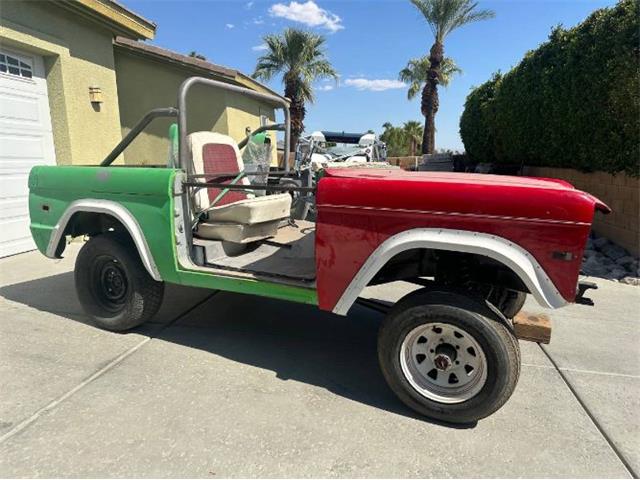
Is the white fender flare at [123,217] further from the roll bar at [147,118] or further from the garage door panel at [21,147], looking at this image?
the garage door panel at [21,147]

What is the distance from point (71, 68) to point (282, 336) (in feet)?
19.7

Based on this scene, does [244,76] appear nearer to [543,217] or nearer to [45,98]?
[45,98]

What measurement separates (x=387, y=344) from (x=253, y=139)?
301 centimetres

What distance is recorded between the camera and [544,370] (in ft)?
11.0

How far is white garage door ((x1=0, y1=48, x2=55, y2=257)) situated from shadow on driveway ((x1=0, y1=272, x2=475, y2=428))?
1.99 meters

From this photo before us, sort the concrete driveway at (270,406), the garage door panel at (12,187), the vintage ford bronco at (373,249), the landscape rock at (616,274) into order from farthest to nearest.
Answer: the garage door panel at (12,187) → the landscape rock at (616,274) → the vintage ford bronco at (373,249) → the concrete driveway at (270,406)

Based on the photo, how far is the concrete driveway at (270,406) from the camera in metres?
2.32

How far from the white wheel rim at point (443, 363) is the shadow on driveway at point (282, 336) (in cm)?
21

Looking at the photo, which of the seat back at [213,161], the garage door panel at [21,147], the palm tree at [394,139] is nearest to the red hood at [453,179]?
the seat back at [213,161]

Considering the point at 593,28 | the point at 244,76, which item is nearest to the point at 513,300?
the point at 593,28

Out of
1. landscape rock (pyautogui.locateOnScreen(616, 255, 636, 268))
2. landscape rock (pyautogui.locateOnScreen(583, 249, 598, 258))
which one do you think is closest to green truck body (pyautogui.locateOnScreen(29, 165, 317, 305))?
landscape rock (pyautogui.locateOnScreen(616, 255, 636, 268))

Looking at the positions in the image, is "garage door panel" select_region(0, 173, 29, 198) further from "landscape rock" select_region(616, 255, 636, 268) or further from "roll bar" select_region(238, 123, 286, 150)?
"landscape rock" select_region(616, 255, 636, 268)

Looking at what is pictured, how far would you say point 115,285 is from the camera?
151 inches

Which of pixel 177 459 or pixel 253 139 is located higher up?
pixel 253 139
